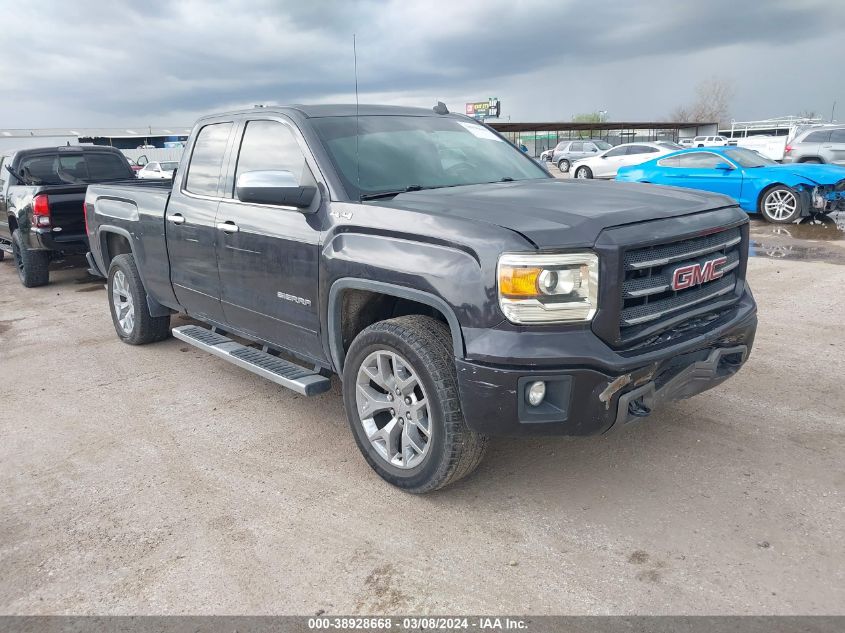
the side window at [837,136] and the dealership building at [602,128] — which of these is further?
the dealership building at [602,128]

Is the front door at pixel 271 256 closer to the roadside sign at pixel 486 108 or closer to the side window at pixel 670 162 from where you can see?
the side window at pixel 670 162

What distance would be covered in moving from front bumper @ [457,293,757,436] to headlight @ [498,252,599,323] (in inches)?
4.6

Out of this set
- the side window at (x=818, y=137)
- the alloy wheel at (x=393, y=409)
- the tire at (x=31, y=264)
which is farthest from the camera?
the side window at (x=818, y=137)

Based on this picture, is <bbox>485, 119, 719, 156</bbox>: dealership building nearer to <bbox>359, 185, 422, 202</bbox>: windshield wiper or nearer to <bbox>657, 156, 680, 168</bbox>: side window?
<bbox>657, 156, 680, 168</bbox>: side window

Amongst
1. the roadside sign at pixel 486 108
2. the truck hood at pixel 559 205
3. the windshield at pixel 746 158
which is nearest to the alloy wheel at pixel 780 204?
the windshield at pixel 746 158

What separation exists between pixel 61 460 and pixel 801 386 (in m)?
4.77

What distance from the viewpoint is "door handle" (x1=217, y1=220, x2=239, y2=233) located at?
4285mm

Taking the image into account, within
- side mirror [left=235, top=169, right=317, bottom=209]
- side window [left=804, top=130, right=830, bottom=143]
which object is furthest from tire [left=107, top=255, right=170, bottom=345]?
side window [left=804, top=130, right=830, bottom=143]

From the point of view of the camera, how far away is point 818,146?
57.0 feet

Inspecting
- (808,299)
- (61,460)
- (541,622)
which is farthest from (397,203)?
(808,299)

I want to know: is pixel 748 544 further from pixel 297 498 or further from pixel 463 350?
pixel 297 498

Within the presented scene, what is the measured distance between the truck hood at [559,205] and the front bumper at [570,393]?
46 centimetres

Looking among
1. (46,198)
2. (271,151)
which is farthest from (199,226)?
(46,198)

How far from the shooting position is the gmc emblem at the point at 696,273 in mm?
3145
